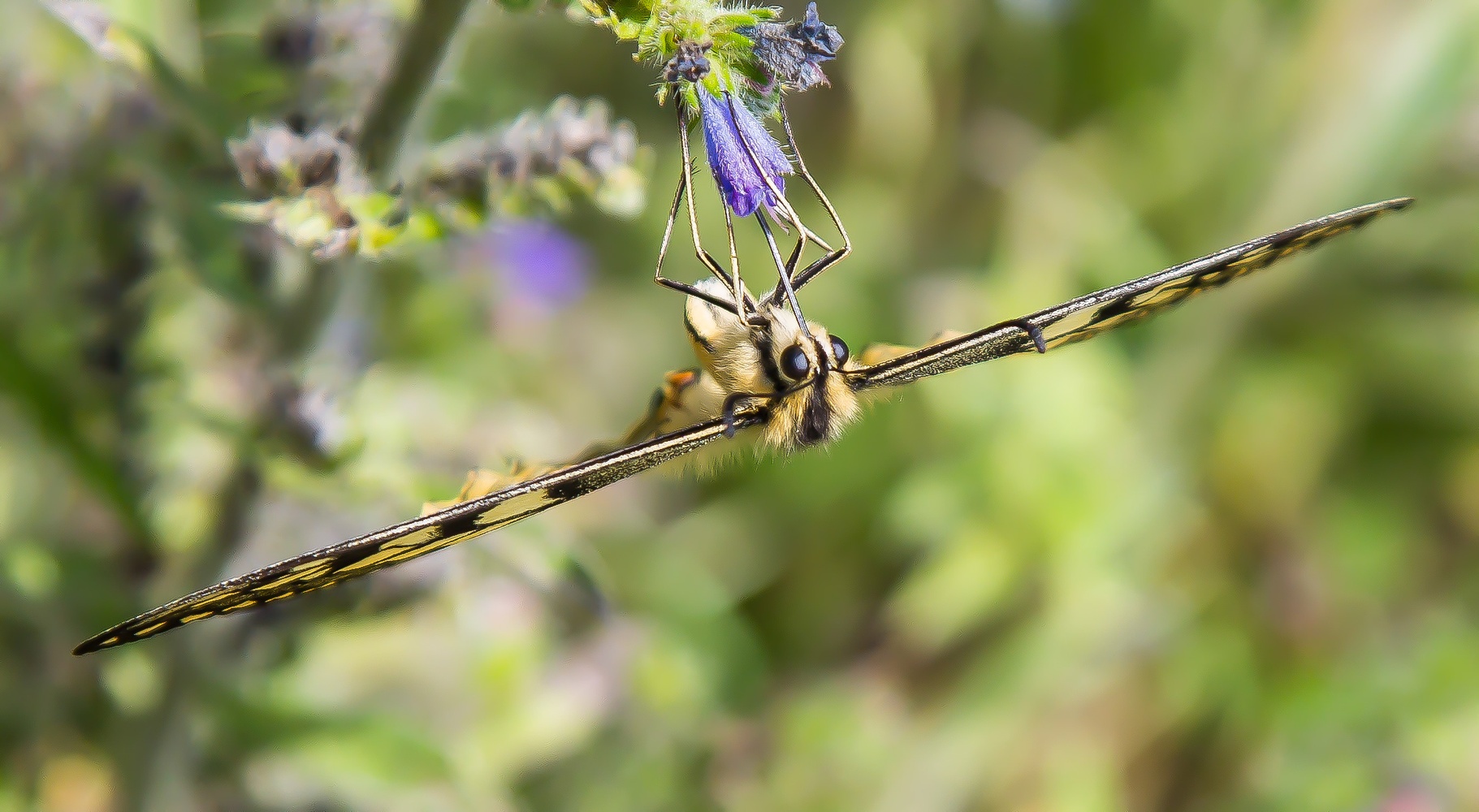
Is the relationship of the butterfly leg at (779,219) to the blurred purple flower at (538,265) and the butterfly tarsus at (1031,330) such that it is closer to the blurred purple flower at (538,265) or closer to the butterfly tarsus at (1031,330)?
the butterfly tarsus at (1031,330)

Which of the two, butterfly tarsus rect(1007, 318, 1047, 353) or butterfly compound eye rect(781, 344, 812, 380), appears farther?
butterfly compound eye rect(781, 344, 812, 380)

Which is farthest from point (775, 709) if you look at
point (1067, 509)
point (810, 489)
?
point (1067, 509)

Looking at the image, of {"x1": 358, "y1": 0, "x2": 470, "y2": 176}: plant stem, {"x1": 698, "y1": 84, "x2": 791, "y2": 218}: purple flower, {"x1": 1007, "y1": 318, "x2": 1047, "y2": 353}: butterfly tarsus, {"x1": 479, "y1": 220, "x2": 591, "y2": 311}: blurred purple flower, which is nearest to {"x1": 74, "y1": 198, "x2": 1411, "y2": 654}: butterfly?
{"x1": 1007, "y1": 318, "x2": 1047, "y2": 353}: butterfly tarsus

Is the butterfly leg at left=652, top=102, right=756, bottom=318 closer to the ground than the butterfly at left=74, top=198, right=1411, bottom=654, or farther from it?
farther from it

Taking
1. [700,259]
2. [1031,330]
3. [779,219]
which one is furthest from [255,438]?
[1031,330]

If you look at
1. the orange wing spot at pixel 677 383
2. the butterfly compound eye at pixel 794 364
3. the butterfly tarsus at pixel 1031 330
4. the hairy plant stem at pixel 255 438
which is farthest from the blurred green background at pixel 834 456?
the butterfly tarsus at pixel 1031 330

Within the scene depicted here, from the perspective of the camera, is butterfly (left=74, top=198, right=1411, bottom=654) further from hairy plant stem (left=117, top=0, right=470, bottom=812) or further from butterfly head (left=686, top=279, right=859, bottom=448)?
hairy plant stem (left=117, top=0, right=470, bottom=812)

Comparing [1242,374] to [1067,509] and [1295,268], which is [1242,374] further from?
[1067,509]
